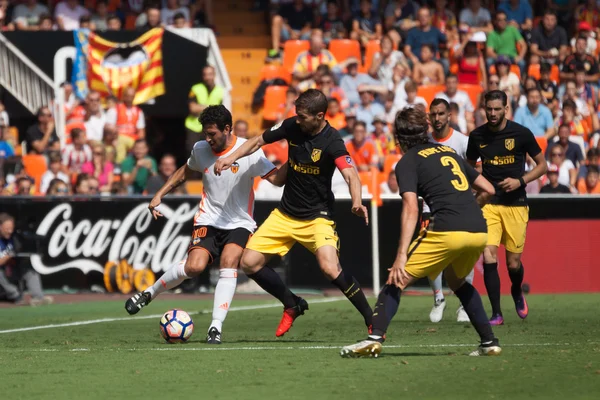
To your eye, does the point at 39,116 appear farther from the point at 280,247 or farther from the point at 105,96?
the point at 280,247

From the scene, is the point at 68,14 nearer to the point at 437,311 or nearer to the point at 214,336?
the point at 437,311

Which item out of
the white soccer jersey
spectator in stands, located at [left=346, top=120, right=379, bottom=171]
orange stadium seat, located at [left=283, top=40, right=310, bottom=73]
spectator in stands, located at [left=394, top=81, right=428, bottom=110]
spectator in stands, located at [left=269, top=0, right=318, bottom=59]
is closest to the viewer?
the white soccer jersey

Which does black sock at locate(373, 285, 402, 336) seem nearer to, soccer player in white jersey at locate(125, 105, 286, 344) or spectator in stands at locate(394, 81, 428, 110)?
soccer player in white jersey at locate(125, 105, 286, 344)

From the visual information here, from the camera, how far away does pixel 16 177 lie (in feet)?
64.1

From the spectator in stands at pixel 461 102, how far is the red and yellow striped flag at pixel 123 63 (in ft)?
18.3

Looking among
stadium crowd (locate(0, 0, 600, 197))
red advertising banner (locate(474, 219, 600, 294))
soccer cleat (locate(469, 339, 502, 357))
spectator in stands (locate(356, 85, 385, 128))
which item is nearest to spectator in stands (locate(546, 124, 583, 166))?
stadium crowd (locate(0, 0, 600, 197))

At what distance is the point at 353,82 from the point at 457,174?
13.9 m

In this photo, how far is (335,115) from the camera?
21375mm

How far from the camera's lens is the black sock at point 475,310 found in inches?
347

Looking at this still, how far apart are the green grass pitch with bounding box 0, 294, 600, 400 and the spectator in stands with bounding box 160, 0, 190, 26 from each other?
1128 centimetres

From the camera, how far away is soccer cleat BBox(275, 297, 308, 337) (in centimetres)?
1098

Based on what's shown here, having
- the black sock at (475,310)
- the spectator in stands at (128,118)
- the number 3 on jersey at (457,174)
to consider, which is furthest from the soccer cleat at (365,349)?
the spectator in stands at (128,118)

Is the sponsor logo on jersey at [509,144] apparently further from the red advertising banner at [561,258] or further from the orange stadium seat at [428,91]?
the orange stadium seat at [428,91]

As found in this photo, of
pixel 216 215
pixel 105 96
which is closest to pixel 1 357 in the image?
pixel 216 215
